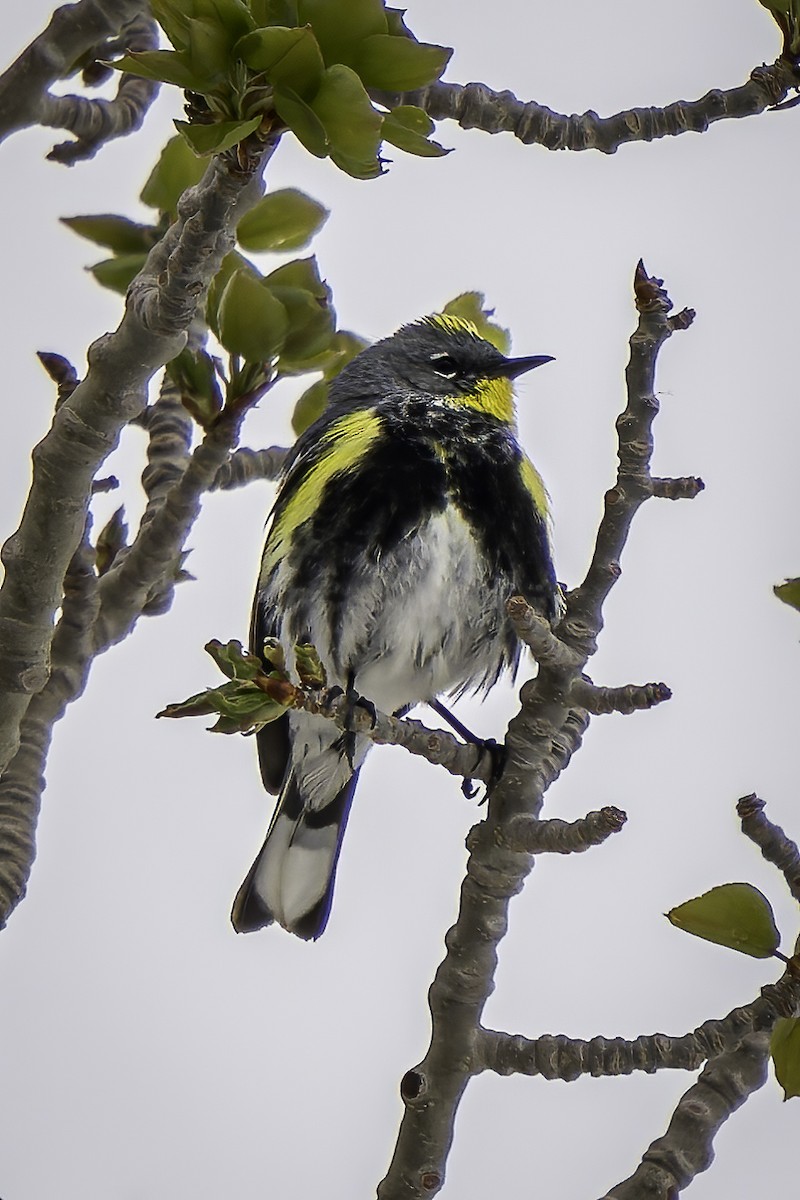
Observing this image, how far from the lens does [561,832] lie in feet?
6.36

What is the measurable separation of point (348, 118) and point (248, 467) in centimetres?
157

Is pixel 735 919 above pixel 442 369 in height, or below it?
below

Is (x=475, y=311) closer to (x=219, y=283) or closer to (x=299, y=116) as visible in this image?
(x=219, y=283)

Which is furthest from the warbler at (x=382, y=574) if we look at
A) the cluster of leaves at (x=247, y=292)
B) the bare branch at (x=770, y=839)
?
the bare branch at (x=770, y=839)

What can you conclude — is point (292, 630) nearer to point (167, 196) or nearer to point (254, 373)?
point (254, 373)


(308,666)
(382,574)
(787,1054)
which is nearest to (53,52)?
(382,574)

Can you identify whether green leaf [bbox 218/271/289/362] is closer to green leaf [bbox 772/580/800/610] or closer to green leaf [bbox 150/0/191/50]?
green leaf [bbox 150/0/191/50]

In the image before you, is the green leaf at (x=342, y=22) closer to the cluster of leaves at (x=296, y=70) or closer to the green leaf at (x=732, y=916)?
the cluster of leaves at (x=296, y=70)

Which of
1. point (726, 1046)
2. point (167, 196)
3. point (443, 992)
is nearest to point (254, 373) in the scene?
point (167, 196)

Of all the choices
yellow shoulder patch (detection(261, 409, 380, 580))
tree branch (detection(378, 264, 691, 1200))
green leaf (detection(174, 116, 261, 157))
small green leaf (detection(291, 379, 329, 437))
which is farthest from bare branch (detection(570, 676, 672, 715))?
small green leaf (detection(291, 379, 329, 437))

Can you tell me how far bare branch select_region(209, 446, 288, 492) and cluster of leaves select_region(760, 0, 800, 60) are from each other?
4.77ft

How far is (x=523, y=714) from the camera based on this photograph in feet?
6.93

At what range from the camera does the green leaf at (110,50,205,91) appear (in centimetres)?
165

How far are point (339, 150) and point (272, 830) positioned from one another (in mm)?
2071
